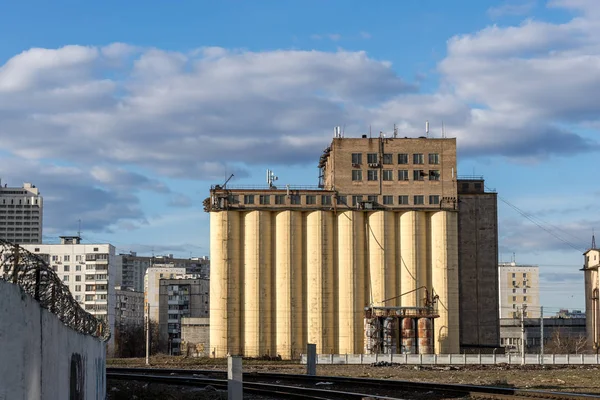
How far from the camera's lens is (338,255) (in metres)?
113

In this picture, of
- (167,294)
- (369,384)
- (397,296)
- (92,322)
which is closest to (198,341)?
(397,296)

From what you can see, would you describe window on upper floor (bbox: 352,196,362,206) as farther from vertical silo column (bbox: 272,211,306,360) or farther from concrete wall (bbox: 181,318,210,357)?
concrete wall (bbox: 181,318,210,357)

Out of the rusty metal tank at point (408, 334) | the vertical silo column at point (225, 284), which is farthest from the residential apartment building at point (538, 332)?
the vertical silo column at point (225, 284)

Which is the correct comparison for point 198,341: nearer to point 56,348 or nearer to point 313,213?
point 313,213

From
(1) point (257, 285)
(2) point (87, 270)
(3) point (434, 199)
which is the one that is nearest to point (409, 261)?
(3) point (434, 199)

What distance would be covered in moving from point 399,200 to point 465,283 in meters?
17.7

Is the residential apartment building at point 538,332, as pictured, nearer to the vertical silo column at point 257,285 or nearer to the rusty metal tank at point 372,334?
the rusty metal tank at point 372,334

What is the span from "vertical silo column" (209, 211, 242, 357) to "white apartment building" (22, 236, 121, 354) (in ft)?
247

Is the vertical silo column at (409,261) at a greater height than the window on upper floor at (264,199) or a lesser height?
lesser

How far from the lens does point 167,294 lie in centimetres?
19400

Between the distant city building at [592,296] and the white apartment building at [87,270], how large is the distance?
88949 millimetres

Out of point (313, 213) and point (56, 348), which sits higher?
point (313, 213)

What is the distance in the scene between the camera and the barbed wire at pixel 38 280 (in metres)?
13.1

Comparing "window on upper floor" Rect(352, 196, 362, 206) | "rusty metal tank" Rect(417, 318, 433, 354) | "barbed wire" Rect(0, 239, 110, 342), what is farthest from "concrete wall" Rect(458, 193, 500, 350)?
"barbed wire" Rect(0, 239, 110, 342)
